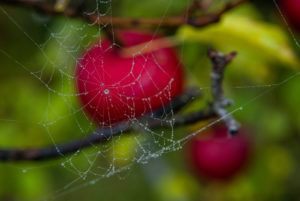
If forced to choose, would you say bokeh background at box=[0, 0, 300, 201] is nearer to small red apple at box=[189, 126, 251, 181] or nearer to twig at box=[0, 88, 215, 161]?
small red apple at box=[189, 126, 251, 181]

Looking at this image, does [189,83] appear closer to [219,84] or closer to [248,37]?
[248,37]

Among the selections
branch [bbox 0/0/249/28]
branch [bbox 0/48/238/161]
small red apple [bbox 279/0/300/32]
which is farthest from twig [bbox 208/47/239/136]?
small red apple [bbox 279/0/300/32]

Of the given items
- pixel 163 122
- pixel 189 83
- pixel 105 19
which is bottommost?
pixel 189 83

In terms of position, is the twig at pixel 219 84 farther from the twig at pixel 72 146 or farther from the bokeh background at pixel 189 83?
the bokeh background at pixel 189 83

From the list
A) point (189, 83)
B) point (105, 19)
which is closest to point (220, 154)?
point (189, 83)

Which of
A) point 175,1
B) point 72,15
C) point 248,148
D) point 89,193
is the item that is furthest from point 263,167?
point 89,193

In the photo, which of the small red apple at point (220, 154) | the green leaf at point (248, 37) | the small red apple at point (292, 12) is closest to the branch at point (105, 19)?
the green leaf at point (248, 37)
